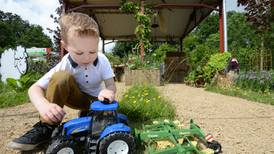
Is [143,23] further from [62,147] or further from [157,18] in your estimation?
[62,147]

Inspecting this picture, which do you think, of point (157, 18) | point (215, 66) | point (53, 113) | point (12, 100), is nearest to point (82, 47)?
point (53, 113)

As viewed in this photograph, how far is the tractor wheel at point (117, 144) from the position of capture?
158 cm

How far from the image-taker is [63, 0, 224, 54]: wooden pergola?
1098cm

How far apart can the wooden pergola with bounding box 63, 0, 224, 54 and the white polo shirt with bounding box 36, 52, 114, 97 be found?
7.93m

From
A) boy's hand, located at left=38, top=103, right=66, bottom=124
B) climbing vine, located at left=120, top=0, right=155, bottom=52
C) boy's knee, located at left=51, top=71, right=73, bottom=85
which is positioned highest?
climbing vine, located at left=120, top=0, right=155, bottom=52

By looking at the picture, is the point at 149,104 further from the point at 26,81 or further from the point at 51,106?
the point at 26,81

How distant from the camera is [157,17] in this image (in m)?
13.4

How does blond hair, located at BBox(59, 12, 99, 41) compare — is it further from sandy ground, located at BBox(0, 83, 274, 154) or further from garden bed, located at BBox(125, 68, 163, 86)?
garden bed, located at BBox(125, 68, 163, 86)

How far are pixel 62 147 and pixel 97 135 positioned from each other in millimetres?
176

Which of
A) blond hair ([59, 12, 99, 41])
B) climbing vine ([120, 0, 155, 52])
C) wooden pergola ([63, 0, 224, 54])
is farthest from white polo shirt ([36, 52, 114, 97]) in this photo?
wooden pergola ([63, 0, 224, 54])

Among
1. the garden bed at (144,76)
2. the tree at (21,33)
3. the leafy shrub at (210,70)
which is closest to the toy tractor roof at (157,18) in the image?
the leafy shrub at (210,70)

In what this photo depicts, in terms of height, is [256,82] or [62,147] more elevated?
[62,147]

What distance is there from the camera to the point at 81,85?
2.19 meters

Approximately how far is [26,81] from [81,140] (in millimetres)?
4702
